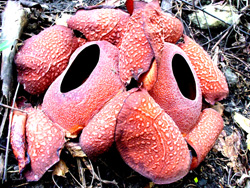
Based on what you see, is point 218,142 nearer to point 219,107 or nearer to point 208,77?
point 219,107

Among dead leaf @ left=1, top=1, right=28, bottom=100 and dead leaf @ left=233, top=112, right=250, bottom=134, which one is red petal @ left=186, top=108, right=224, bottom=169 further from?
dead leaf @ left=1, top=1, right=28, bottom=100

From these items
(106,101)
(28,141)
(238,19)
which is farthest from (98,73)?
(238,19)

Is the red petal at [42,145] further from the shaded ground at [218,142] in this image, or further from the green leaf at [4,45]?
the green leaf at [4,45]

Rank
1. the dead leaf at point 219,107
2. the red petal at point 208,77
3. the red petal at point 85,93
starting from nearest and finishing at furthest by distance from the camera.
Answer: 1. the red petal at point 85,93
2. the red petal at point 208,77
3. the dead leaf at point 219,107

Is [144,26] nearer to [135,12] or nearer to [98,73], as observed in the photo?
[135,12]

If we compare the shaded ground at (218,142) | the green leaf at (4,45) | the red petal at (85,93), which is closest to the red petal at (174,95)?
the red petal at (85,93)

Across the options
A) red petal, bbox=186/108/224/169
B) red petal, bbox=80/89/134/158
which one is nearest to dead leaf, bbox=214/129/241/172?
red petal, bbox=186/108/224/169
